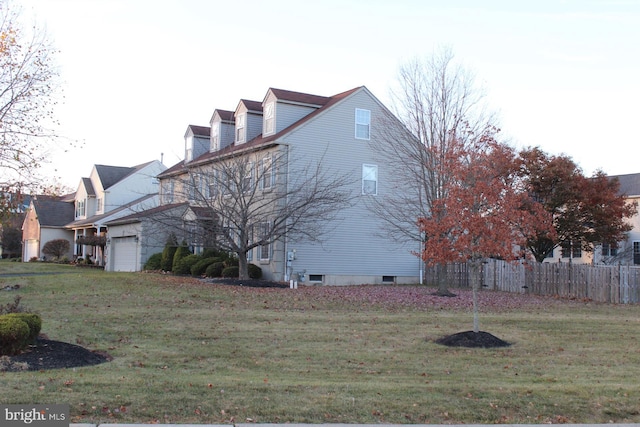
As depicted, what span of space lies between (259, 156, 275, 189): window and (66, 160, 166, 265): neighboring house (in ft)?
66.2

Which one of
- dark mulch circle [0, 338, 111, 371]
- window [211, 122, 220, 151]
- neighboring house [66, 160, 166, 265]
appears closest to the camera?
dark mulch circle [0, 338, 111, 371]

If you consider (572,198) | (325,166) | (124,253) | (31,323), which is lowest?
(31,323)

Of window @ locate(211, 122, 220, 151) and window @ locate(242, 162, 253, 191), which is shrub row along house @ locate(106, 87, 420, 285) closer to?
window @ locate(242, 162, 253, 191)

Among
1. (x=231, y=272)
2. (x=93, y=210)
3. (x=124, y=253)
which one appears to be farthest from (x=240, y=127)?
(x=93, y=210)

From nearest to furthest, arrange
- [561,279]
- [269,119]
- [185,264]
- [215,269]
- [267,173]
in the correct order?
1. [561,279]
2. [267,173]
3. [215,269]
4. [269,119]
5. [185,264]

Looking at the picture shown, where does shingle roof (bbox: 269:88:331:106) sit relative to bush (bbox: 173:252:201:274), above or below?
above

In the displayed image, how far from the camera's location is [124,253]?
38.4 meters

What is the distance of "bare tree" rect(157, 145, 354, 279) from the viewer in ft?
89.7

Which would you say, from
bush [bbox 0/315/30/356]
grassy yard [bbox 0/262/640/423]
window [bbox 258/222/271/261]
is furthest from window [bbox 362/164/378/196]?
bush [bbox 0/315/30/356]

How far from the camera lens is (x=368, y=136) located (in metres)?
31.8

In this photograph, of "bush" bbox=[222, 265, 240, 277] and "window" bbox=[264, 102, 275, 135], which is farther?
"window" bbox=[264, 102, 275, 135]

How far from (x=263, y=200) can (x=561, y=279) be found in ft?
43.9

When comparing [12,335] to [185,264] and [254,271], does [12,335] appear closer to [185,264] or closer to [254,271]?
[254,271]

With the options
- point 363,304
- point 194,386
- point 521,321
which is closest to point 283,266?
point 363,304
